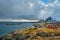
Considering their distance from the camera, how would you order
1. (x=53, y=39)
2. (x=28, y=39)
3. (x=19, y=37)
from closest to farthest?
(x=53, y=39)
(x=28, y=39)
(x=19, y=37)

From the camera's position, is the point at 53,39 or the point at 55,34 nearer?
the point at 53,39

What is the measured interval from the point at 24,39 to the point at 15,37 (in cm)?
349

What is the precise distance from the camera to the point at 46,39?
46.0 m

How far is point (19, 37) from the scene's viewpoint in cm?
5256

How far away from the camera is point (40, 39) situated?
46.4 meters

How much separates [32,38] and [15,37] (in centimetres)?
622

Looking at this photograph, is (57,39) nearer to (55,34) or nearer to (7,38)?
(55,34)

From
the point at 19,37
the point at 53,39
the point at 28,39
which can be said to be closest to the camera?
the point at 53,39

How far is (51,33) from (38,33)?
3.35 meters

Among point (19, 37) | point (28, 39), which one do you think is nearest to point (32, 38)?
Result: point (28, 39)

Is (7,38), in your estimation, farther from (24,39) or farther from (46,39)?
(46,39)

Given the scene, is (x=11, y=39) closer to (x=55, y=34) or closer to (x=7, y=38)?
(x=7, y=38)

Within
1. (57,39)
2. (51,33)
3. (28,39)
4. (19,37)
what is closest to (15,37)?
(19,37)

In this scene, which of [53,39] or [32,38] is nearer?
[53,39]
